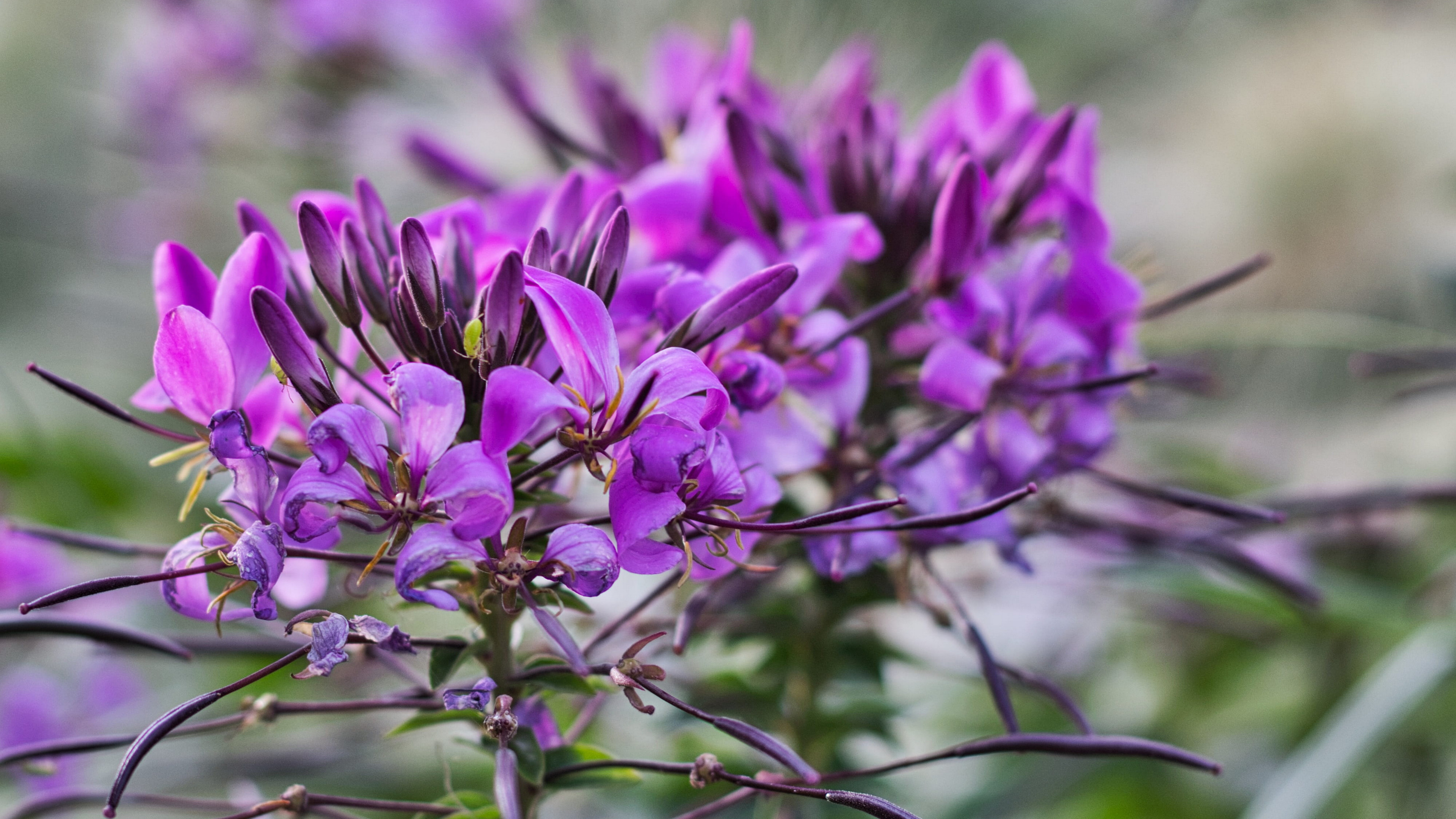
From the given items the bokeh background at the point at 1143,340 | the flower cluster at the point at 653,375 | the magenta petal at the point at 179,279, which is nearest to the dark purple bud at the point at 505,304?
the flower cluster at the point at 653,375

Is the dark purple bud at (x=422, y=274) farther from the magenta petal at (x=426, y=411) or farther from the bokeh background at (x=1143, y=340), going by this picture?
the bokeh background at (x=1143, y=340)

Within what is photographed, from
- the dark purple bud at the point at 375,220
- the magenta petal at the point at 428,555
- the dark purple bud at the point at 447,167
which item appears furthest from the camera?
the dark purple bud at the point at 447,167

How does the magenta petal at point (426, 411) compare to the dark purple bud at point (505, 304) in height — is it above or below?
below

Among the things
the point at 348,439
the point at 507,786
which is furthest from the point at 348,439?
the point at 507,786

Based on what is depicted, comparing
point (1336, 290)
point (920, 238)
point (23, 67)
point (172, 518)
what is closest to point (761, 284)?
point (920, 238)

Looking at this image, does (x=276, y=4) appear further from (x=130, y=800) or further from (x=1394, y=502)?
(x=1394, y=502)

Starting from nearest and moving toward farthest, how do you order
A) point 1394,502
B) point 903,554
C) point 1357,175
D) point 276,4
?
point 903,554
point 1394,502
point 276,4
point 1357,175
